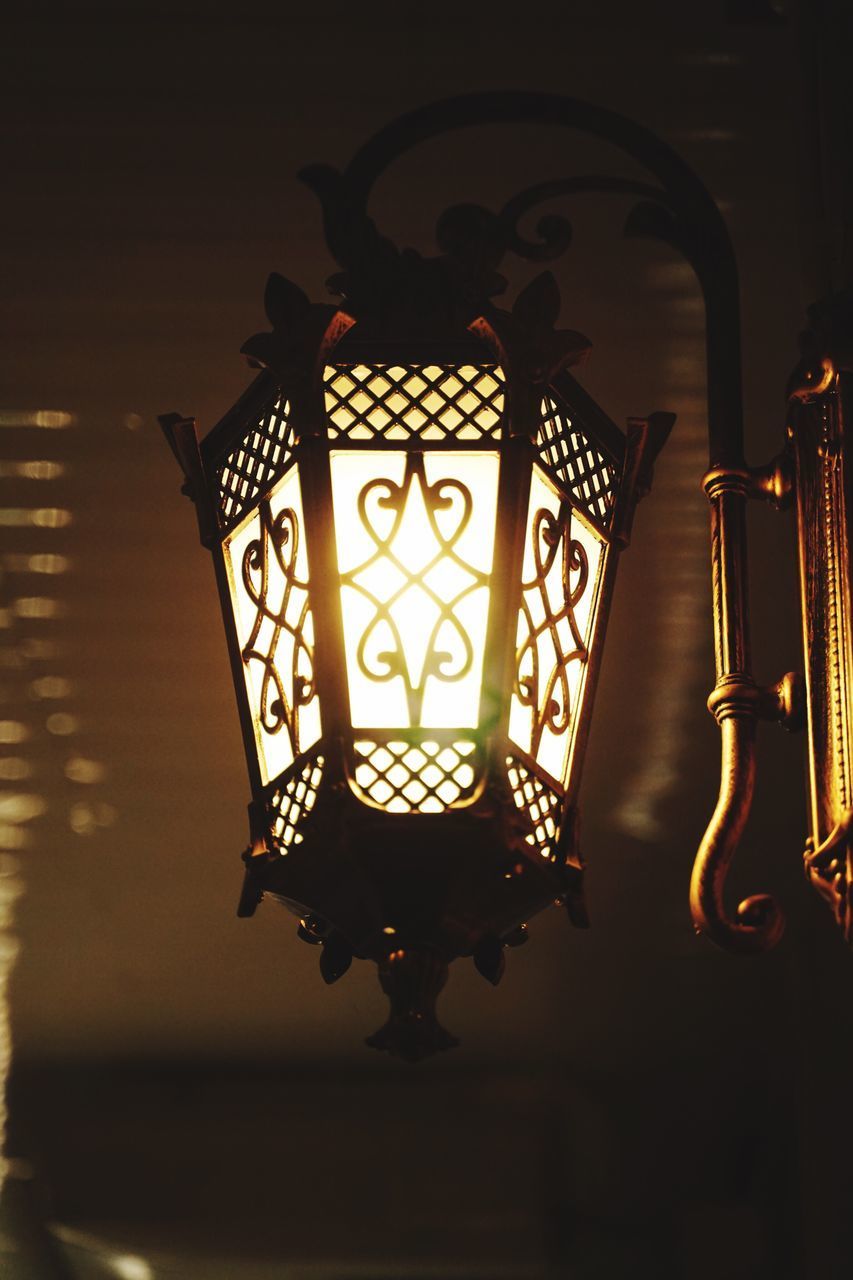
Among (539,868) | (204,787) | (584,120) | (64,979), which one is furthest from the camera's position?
(64,979)

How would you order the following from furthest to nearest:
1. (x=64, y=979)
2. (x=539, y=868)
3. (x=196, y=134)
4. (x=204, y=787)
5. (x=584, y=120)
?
(x=64, y=979) < (x=204, y=787) < (x=196, y=134) < (x=584, y=120) < (x=539, y=868)

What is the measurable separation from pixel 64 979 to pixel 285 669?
4.75ft

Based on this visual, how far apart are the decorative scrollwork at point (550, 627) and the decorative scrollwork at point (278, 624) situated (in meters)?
0.16

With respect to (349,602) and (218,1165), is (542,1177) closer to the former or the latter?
(218,1165)

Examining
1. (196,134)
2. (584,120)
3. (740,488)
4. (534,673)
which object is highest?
(196,134)

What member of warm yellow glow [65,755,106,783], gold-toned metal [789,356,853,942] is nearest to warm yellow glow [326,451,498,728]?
gold-toned metal [789,356,853,942]

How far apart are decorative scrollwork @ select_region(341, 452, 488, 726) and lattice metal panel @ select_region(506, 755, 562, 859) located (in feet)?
0.28

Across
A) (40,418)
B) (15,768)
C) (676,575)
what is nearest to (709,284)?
(676,575)

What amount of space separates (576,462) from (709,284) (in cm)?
23

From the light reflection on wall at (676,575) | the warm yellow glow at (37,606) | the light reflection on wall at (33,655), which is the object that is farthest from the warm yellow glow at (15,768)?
the light reflection on wall at (676,575)

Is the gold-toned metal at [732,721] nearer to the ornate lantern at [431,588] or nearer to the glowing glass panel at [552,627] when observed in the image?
the ornate lantern at [431,588]

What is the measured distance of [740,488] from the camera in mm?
1207

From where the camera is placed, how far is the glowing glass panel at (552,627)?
42.1 inches

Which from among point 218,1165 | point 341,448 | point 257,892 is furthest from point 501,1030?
point 341,448
